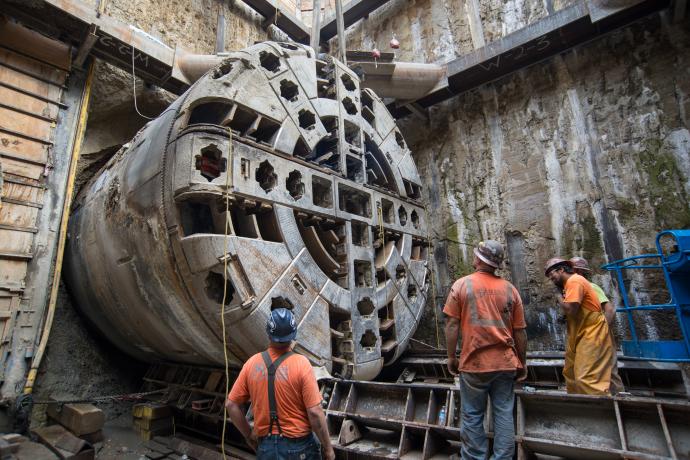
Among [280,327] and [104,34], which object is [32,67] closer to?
[104,34]

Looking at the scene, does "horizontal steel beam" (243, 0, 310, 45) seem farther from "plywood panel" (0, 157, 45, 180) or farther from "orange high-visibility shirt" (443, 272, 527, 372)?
"orange high-visibility shirt" (443, 272, 527, 372)

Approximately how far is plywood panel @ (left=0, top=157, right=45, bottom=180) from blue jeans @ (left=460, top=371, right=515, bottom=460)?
5.69 meters

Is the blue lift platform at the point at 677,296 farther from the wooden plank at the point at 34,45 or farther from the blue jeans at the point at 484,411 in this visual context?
the wooden plank at the point at 34,45

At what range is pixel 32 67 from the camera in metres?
5.29

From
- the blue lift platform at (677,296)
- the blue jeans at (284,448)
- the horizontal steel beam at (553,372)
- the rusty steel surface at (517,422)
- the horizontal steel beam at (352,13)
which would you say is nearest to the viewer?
the blue jeans at (284,448)

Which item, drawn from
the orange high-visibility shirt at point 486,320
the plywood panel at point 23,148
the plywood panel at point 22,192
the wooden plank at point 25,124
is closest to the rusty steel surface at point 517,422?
Answer: the orange high-visibility shirt at point 486,320

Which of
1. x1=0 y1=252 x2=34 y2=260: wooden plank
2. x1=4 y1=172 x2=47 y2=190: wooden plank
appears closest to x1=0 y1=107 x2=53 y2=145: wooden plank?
x1=4 y1=172 x2=47 y2=190: wooden plank

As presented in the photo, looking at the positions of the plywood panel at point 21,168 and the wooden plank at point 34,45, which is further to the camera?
the wooden plank at point 34,45

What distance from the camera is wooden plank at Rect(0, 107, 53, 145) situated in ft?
16.3

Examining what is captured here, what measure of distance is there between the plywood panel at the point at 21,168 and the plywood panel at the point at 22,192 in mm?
148

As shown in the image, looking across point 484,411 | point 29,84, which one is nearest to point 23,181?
point 29,84

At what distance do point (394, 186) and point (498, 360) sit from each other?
11.8ft

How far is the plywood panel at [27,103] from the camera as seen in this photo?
502 cm

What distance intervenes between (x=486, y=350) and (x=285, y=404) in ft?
4.64
